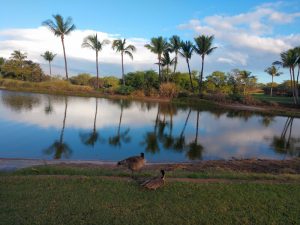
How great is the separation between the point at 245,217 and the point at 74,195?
3305mm

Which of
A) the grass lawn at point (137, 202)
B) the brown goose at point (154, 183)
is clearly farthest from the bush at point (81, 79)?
the brown goose at point (154, 183)

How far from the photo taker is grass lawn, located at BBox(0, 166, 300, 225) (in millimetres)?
5449

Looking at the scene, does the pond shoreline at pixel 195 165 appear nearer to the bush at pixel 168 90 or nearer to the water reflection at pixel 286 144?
the water reflection at pixel 286 144

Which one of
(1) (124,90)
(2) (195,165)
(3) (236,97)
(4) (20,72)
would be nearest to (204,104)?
(3) (236,97)

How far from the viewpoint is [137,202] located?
616 centimetres

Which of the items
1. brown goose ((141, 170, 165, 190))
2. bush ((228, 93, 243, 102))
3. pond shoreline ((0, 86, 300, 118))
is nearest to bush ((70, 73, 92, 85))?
pond shoreline ((0, 86, 300, 118))

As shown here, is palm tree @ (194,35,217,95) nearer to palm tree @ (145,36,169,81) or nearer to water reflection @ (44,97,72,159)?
palm tree @ (145,36,169,81)

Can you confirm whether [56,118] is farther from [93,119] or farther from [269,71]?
[269,71]

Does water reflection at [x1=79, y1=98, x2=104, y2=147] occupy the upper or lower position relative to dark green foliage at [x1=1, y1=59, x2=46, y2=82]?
lower

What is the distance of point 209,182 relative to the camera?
7.75 m

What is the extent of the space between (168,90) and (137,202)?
1654 inches

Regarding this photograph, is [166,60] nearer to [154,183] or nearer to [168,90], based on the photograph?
[168,90]

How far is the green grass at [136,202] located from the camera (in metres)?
5.44

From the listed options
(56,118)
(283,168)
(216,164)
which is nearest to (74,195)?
(216,164)
